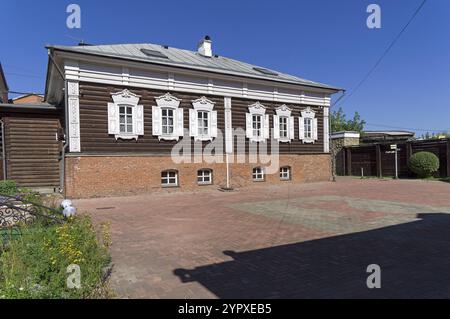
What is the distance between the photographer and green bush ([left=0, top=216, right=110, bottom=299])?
4035 mm

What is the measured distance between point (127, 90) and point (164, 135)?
108 inches

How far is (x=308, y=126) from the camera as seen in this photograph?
74.8 ft

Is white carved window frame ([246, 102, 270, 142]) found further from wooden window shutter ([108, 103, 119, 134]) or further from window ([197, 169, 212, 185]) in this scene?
wooden window shutter ([108, 103, 119, 134])

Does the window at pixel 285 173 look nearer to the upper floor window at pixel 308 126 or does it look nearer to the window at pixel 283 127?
the window at pixel 283 127

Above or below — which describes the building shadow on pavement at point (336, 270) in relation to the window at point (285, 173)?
below

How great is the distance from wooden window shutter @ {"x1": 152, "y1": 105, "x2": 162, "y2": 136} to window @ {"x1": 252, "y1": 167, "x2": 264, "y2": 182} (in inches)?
253

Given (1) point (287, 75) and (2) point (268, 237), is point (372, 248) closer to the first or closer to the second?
(2) point (268, 237)

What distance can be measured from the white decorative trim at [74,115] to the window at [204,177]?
6.14m

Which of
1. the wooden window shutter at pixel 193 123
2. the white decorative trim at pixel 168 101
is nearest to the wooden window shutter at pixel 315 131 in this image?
the wooden window shutter at pixel 193 123

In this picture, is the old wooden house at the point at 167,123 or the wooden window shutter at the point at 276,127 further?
the wooden window shutter at the point at 276,127

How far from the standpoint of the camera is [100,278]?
182 inches

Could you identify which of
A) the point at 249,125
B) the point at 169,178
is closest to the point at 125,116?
the point at 169,178

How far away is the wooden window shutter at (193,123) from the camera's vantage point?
1794cm
